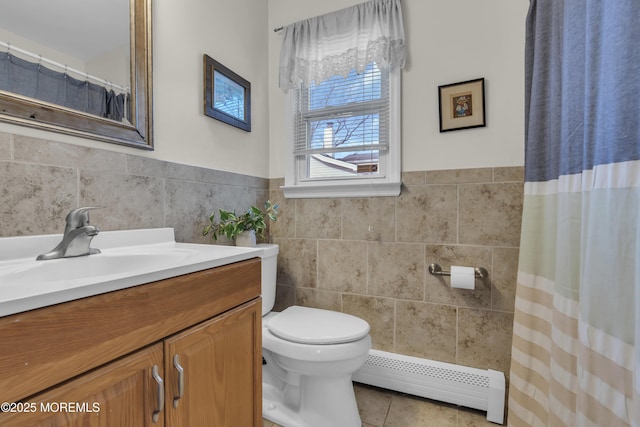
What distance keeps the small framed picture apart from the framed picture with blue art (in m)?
1.08

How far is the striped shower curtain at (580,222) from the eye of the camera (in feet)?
1.90

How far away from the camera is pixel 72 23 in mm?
956

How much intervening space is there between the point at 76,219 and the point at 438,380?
5.50 feet

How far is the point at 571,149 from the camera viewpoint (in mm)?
837

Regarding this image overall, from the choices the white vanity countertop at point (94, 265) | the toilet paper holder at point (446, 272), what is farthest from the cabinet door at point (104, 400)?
the toilet paper holder at point (446, 272)

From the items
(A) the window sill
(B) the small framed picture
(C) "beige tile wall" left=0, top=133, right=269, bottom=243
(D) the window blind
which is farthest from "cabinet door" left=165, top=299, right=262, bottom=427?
(B) the small framed picture

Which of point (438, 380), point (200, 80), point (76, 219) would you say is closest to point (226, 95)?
point (200, 80)

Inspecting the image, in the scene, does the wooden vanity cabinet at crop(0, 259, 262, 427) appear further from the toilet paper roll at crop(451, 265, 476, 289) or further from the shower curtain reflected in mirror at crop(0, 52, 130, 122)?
the toilet paper roll at crop(451, 265, 476, 289)

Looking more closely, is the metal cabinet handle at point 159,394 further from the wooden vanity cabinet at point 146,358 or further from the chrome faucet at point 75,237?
the chrome faucet at point 75,237

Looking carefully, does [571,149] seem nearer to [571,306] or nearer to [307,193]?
[571,306]

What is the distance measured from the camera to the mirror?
83 cm

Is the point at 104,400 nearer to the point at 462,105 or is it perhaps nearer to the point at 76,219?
the point at 76,219

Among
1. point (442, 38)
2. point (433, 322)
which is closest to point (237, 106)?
point (442, 38)

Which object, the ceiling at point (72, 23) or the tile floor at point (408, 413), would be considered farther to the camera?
the tile floor at point (408, 413)
